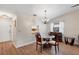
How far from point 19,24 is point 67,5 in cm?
121

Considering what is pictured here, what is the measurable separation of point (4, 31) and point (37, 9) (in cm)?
96

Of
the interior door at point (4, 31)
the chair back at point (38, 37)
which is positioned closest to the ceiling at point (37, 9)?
the interior door at point (4, 31)

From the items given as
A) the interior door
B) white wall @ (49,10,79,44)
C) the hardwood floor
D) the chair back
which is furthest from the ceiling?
the hardwood floor

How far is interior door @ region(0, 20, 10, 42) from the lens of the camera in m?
2.52

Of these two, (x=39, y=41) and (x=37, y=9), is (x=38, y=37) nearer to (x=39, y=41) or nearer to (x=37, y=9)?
(x=39, y=41)

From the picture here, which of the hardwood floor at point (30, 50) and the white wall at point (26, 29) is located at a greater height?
the white wall at point (26, 29)

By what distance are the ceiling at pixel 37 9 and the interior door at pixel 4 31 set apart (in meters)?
0.30

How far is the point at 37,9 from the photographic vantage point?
2.53 meters

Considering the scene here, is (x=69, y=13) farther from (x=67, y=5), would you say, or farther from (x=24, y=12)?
(x=24, y=12)

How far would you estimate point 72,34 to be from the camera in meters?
2.53

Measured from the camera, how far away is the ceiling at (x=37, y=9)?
8.05 ft

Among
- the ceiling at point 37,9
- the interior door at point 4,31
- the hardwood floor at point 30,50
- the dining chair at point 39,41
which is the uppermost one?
the ceiling at point 37,9

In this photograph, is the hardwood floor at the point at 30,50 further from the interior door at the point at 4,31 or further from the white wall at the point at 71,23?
the white wall at the point at 71,23
